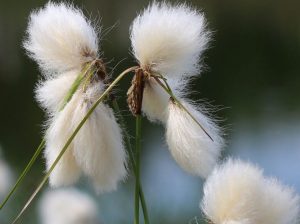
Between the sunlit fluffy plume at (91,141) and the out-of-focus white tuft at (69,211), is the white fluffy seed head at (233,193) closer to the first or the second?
the sunlit fluffy plume at (91,141)

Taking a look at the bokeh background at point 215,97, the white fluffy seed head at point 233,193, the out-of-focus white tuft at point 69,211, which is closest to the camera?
the white fluffy seed head at point 233,193

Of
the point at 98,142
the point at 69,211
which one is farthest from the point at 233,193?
the point at 69,211

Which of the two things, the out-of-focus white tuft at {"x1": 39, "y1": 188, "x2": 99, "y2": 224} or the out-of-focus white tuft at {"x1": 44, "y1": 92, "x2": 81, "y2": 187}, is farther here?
the out-of-focus white tuft at {"x1": 39, "y1": 188, "x2": 99, "y2": 224}

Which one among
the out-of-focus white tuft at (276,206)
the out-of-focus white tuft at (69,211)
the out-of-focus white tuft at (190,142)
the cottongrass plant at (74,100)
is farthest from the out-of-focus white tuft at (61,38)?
the out-of-focus white tuft at (69,211)

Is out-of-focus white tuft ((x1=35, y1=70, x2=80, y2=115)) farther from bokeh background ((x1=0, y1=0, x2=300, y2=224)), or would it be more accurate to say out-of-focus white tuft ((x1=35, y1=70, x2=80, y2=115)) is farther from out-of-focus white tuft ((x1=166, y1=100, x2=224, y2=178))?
bokeh background ((x1=0, y1=0, x2=300, y2=224))

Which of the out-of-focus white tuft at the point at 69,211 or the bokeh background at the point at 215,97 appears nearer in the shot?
the out-of-focus white tuft at the point at 69,211

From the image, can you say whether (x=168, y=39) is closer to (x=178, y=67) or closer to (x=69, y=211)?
(x=178, y=67)

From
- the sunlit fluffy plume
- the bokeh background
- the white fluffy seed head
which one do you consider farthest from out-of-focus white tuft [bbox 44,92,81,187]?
the bokeh background
